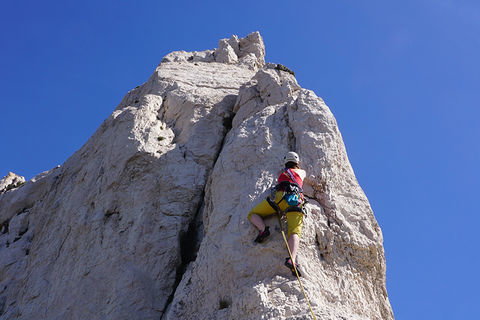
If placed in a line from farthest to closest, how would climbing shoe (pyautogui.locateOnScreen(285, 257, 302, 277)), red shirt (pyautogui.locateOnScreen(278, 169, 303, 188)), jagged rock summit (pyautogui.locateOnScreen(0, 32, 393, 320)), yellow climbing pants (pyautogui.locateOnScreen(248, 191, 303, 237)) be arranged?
red shirt (pyautogui.locateOnScreen(278, 169, 303, 188)) → jagged rock summit (pyautogui.locateOnScreen(0, 32, 393, 320)) → yellow climbing pants (pyautogui.locateOnScreen(248, 191, 303, 237)) → climbing shoe (pyautogui.locateOnScreen(285, 257, 302, 277))

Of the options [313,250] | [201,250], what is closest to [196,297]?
[201,250]

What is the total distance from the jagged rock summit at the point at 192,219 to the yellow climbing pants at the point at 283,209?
0.23 m

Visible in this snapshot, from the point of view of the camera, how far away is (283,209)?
38.4ft

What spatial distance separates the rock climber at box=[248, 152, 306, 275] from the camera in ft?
36.8

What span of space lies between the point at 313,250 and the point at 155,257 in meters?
4.50

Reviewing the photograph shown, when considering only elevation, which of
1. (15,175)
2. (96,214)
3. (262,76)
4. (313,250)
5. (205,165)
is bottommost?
(313,250)

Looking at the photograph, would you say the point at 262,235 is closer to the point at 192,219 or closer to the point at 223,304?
the point at 223,304

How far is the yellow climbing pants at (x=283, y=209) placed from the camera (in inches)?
446

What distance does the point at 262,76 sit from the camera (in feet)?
59.4

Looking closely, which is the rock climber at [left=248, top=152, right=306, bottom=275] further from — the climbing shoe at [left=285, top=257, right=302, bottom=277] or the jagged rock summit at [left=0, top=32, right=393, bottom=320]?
the jagged rock summit at [left=0, top=32, right=393, bottom=320]

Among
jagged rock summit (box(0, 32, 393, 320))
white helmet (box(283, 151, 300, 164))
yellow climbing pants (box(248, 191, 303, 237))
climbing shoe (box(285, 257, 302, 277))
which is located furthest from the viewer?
white helmet (box(283, 151, 300, 164))

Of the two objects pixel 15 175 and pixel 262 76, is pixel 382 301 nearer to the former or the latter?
pixel 262 76

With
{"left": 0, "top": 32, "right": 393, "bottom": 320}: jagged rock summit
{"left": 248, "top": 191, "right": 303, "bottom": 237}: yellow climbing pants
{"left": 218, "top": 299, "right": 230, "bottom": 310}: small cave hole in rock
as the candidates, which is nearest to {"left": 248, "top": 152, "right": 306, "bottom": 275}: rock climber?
{"left": 248, "top": 191, "right": 303, "bottom": 237}: yellow climbing pants

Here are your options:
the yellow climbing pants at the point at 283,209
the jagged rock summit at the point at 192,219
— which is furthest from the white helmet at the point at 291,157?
the yellow climbing pants at the point at 283,209
